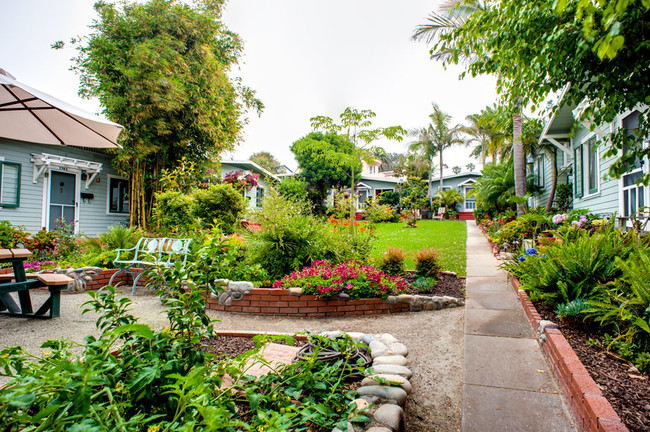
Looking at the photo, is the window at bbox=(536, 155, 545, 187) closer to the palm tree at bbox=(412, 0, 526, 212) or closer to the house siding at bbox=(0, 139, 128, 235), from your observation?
the palm tree at bbox=(412, 0, 526, 212)

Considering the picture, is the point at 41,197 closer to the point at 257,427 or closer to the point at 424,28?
the point at 257,427

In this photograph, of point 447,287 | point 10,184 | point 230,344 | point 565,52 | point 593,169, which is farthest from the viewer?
point 10,184

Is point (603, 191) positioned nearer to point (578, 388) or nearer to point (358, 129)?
point (358, 129)

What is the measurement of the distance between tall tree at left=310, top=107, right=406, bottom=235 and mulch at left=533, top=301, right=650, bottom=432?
4.90 m

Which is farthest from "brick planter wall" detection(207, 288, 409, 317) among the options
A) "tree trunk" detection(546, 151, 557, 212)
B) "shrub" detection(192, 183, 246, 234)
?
"tree trunk" detection(546, 151, 557, 212)

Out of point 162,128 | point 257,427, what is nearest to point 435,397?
point 257,427

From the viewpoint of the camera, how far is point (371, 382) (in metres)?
2.29

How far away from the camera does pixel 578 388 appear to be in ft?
6.72

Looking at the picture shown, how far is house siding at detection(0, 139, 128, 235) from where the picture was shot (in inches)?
372

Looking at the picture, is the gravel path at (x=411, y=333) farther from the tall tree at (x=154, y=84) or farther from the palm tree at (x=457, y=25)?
the palm tree at (x=457, y=25)

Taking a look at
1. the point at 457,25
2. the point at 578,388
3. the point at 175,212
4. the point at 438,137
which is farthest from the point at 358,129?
the point at 438,137

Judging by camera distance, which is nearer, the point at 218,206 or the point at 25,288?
the point at 25,288

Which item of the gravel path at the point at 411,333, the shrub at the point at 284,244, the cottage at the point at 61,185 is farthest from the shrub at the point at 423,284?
the cottage at the point at 61,185

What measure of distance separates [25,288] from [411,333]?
16.0ft
